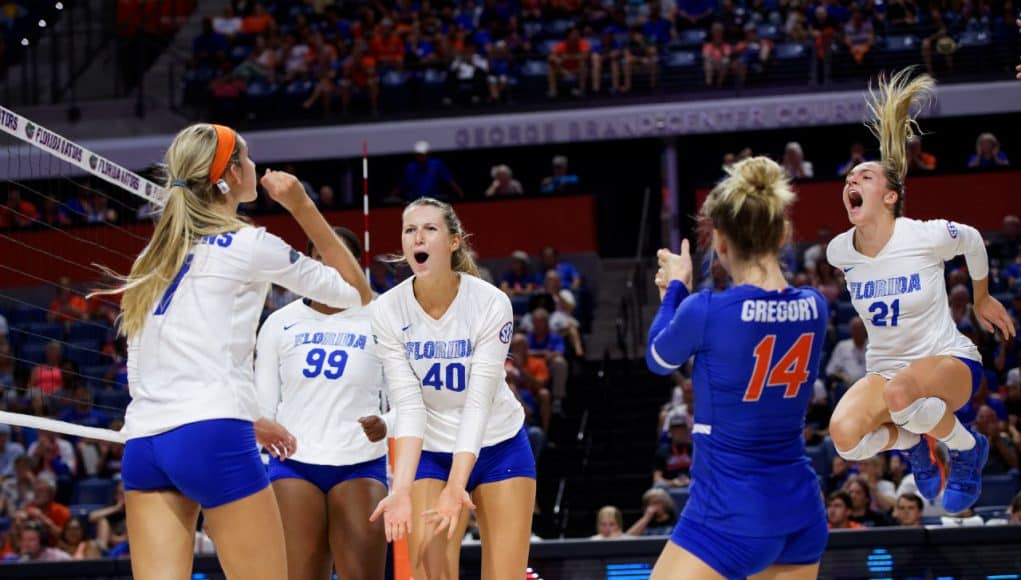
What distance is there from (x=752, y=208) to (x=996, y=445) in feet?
26.7

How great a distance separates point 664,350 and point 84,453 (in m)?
10.3

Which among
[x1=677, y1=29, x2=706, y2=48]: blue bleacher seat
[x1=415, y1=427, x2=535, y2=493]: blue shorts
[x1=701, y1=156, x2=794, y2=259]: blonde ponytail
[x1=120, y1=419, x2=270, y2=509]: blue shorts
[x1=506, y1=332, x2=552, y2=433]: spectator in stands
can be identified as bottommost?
[x1=506, y1=332, x2=552, y2=433]: spectator in stands

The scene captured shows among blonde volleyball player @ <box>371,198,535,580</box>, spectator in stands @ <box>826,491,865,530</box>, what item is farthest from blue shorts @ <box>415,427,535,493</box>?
spectator in stands @ <box>826,491,865,530</box>

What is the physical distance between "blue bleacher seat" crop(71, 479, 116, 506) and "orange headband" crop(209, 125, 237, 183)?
895cm

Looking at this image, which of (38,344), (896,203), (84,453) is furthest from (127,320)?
(38,344)

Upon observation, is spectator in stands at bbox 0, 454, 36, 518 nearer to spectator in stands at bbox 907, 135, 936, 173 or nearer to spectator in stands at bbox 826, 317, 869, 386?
spectator in stands at bbox 826, 317, 869, 386

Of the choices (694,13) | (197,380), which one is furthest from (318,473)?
(694,13)

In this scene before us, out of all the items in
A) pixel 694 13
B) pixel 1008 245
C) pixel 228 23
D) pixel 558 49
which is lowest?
pixel 1008 245

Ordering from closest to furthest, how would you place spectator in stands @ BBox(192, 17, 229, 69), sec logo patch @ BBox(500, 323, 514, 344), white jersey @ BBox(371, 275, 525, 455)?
white jersey @ BBox(371, 275, 525, 455) → sec logo patch @ BBox(500, 323, 514, 344) → spectator in stands @ BBox(192, 17, 229, 69)

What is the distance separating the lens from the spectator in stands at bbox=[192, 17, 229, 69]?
20.0m

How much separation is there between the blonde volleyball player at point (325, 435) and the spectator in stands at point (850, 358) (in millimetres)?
7536

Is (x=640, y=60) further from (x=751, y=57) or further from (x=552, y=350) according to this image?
(x=552, y=350)

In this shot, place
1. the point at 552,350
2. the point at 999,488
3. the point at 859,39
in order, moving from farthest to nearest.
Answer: the point at 859,39 < the point at 552,350 < the point at 999,488

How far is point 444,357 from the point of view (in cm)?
531
